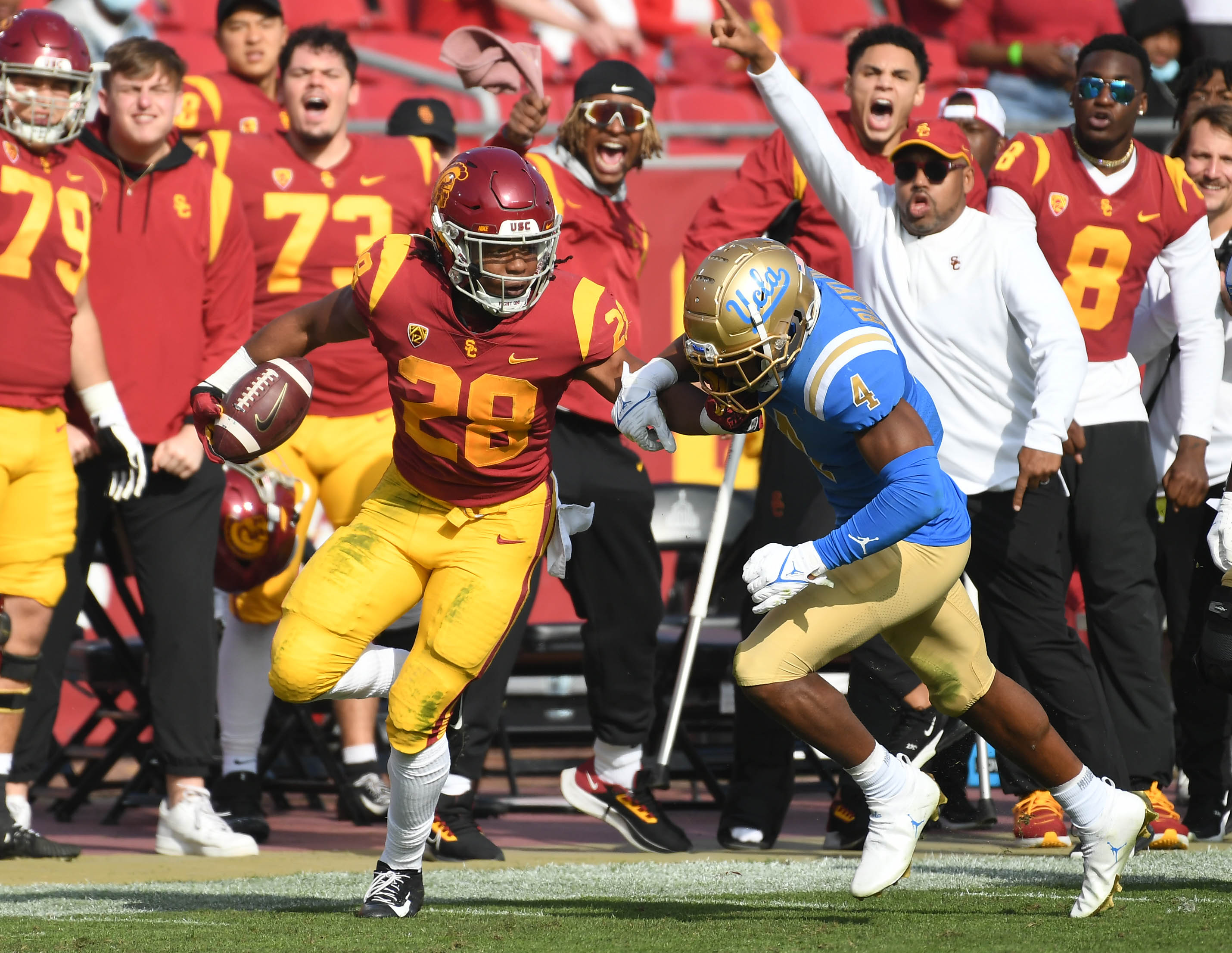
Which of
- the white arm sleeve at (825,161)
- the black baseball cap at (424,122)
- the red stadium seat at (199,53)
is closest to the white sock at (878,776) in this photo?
the white arm sleeve at (825,161)

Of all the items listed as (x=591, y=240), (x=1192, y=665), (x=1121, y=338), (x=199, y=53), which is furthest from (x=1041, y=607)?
(x=199, y=53)

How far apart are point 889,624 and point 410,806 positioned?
1.18m

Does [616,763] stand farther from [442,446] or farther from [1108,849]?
[1108,849]

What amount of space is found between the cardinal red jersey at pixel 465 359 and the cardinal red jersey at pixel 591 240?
105 cm

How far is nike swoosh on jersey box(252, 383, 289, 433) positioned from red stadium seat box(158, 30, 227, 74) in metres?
4.81

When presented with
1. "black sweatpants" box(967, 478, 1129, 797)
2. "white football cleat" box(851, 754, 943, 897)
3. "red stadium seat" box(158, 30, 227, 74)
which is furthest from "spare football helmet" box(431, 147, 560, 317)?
"red stadium seat" box(158, 30, 227, 74)

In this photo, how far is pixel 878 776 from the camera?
12.3 ft

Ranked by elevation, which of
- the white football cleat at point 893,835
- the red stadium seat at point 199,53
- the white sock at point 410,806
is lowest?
the white sock at point 410,806

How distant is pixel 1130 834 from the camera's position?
3.78 m

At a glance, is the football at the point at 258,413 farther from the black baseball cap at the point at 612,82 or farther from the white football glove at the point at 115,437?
the black baseball cap at the point at 612,82

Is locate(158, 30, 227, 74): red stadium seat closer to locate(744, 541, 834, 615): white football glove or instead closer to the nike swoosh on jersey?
the nike swoosh on jersey

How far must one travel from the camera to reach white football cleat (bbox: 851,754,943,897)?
143 inches

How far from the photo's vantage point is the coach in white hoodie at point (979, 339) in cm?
473

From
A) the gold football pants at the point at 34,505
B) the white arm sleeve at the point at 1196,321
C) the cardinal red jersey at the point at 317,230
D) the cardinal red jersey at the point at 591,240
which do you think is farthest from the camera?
the cardinal red jersey at the point at 317,230
